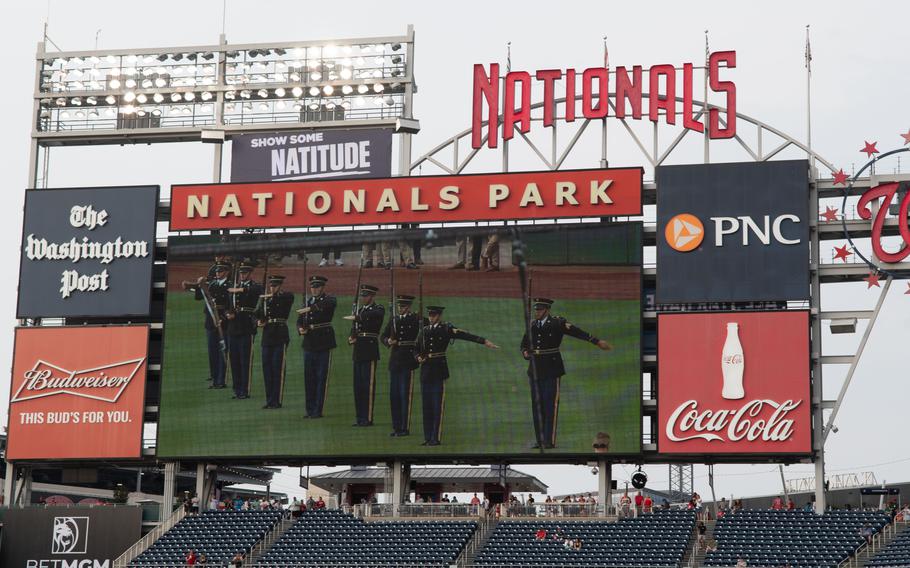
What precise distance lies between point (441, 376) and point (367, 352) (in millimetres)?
2417

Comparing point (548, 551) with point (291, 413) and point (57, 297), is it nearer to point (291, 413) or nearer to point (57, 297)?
point (291, 413)

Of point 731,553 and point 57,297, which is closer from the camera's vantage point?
point 731,553

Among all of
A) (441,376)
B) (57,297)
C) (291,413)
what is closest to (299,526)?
(291,413)

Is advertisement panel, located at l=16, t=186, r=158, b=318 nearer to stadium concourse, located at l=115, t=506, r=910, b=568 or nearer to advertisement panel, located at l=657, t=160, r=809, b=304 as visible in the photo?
stadium concourse, located at l=115, t=506, r=910, b=568

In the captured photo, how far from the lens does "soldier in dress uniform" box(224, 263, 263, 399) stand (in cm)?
4759

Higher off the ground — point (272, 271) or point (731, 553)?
point (272, 271)

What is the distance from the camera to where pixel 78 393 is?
49.0 metres

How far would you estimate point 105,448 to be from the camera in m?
48.6

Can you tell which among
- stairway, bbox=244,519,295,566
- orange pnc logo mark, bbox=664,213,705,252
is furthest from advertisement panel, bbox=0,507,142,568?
orange pnc logo mark, bbox=664,213,705,252

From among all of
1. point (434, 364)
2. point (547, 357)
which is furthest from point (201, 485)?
point (547, 357)

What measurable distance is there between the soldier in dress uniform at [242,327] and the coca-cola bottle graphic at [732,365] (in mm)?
14356

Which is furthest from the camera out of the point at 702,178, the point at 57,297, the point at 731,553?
the point at 57,297

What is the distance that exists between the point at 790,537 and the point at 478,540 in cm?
909

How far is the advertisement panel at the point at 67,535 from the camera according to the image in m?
48.5
